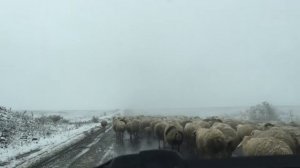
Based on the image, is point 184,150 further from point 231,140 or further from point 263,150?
point 263,150

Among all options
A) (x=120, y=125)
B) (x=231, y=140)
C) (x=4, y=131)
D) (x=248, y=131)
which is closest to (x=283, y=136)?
(x=231, y=140)

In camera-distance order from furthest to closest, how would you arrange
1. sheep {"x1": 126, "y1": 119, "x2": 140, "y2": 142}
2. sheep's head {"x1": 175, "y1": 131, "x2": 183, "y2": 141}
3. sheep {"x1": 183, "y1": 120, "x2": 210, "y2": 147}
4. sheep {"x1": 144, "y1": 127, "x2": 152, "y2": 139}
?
1. sheep {"x1": 126, "y1": 119, "x2": 140, "y2": 142}
2. sheep {"x1": 144, "y1": 127, "x2": 152, "y2": 139}
3. sheep {"x1": 183, "y1": 120, "x2": 210, "y2": 147}
4. sheep's head {"x1": 175, "y1": 131, "x2": 183, "y2": 141}

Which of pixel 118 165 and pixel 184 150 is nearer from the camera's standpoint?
pixel 118 165

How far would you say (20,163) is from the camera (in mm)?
15336

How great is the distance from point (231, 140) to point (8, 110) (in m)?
32.8

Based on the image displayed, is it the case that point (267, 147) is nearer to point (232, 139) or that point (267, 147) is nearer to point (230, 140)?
point (230, 140)

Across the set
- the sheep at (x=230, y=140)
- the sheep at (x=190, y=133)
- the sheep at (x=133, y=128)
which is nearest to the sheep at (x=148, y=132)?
the sheep at (x=133, y=128)

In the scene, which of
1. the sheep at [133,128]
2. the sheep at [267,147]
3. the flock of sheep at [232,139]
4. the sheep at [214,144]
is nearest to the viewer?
the sheep at [267,147]

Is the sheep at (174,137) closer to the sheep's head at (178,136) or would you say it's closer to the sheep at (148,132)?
the sheep's head at (178,136)

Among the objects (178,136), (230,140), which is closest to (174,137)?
(178,136)

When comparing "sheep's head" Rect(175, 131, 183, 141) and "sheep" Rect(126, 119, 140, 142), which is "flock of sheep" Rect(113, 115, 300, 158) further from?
"sheep" Rect(126, 119, 140, 142)

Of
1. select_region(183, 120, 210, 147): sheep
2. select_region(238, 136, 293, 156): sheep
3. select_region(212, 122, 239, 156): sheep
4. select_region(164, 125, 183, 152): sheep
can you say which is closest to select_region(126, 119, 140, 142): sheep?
select_region(183, 120, 210, 147): sheep

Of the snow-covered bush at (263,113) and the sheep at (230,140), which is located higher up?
the snow-covered bush at (263,113)

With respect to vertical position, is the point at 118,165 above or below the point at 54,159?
above
